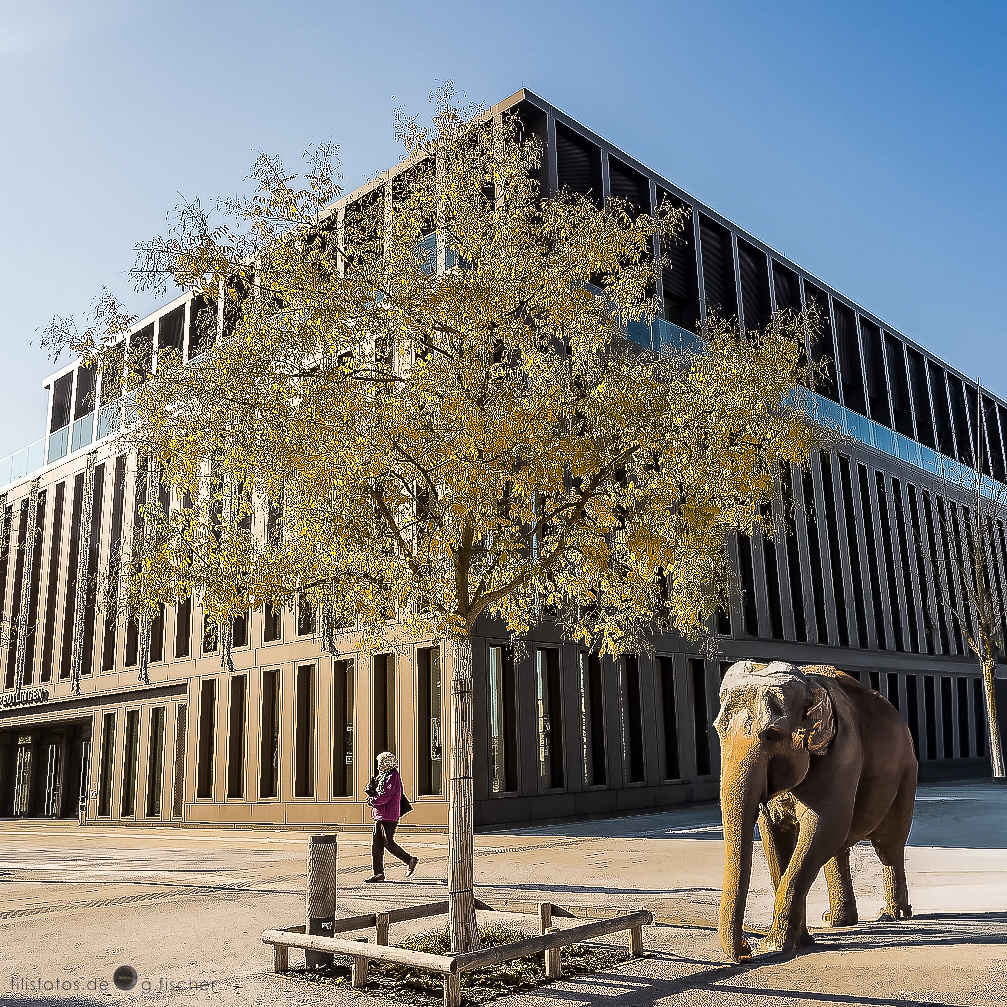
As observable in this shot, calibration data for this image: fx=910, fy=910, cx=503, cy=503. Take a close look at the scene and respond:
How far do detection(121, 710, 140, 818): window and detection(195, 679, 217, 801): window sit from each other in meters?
4.83

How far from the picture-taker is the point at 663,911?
31.8 feet

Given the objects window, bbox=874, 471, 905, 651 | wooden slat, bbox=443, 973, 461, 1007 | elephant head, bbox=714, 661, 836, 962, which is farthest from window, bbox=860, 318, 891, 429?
→ wooden slat, bbox=443, 973, 461, 1007

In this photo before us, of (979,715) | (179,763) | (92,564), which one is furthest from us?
(979,715)

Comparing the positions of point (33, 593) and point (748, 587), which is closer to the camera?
point (748, 587)

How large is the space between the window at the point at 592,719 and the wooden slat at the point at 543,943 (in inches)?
643

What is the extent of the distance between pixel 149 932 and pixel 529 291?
24.2ft

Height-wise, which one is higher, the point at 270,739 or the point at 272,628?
the point at 272,628

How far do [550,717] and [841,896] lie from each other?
15.0 meters

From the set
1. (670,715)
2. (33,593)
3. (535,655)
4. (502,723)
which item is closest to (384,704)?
(502,723)

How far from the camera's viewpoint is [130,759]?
32031 mm

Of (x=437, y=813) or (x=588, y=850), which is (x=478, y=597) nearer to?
(x=588, y=850)

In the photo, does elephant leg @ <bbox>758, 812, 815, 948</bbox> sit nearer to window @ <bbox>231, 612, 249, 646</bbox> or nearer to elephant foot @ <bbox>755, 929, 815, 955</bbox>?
elephant foot @ <bbox>755, 929, 815, 955</bbox>

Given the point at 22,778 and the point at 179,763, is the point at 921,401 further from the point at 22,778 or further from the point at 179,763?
the point at 22,778

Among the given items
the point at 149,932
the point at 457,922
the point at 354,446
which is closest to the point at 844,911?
the point at 457,922
